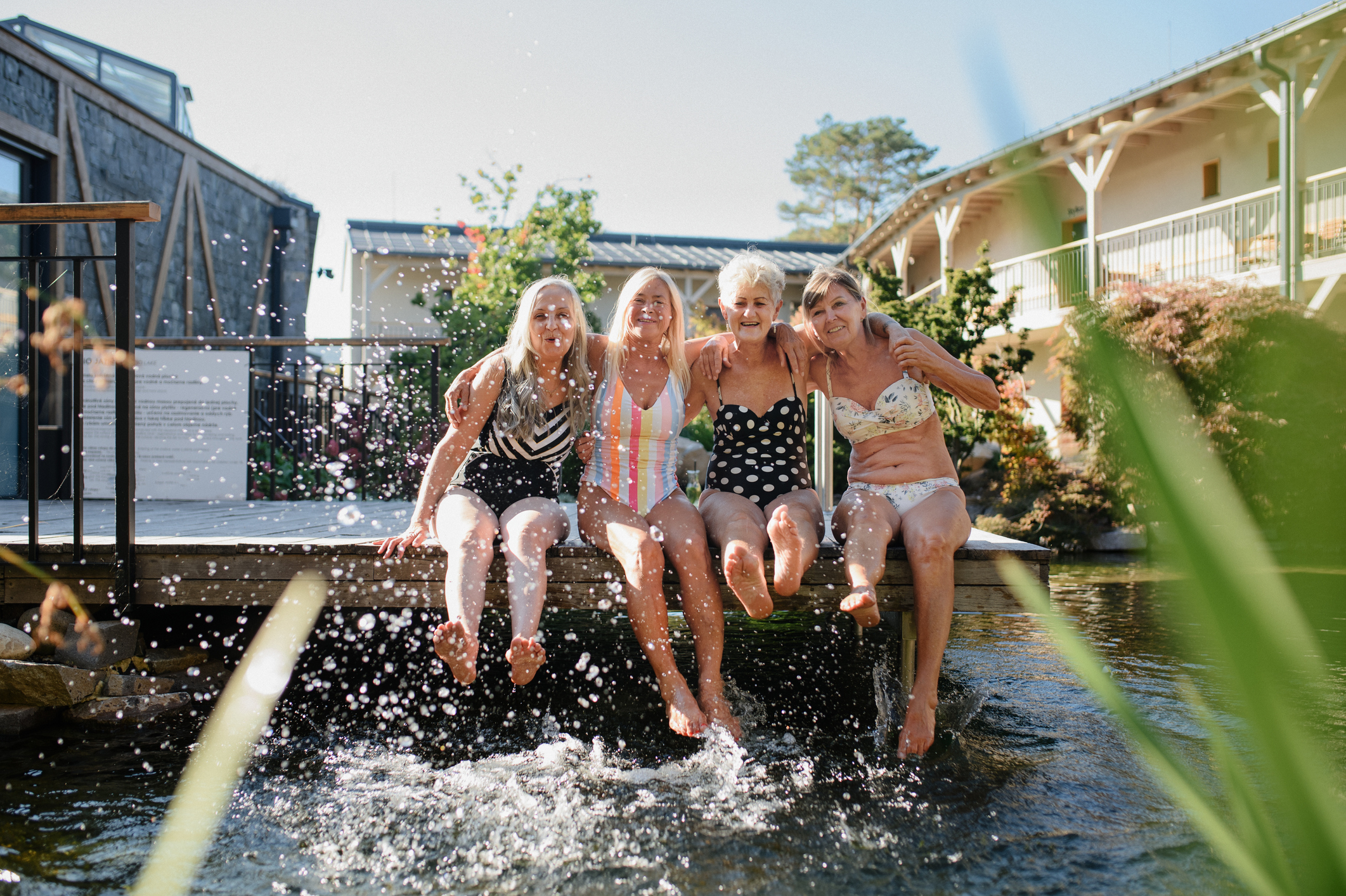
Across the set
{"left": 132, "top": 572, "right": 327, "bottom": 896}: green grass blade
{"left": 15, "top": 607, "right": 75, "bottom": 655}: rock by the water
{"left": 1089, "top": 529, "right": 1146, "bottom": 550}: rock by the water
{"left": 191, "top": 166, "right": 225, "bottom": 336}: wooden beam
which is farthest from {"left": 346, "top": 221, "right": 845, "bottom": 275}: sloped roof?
{"left": 15, "top": 607, "right": 75, "bottom": 655}: rock by the water

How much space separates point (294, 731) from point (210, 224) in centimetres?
931

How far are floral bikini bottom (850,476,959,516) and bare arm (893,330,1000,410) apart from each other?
1.00 feet

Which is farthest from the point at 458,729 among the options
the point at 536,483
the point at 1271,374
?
the point at 1271,374

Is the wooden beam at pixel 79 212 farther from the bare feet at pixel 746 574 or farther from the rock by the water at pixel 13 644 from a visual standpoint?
the bare feet at pixel 746 574

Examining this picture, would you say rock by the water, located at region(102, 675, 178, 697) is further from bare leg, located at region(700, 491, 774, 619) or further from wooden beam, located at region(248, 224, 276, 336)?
wooden beam, located at region(248, 224, 276, 336)

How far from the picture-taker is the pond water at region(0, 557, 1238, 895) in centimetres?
219

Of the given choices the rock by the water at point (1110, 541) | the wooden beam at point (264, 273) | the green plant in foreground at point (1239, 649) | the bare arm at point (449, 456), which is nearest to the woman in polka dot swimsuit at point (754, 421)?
the bare arm at point (449, 456)

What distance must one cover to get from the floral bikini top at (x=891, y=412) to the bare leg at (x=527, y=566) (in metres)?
1.12

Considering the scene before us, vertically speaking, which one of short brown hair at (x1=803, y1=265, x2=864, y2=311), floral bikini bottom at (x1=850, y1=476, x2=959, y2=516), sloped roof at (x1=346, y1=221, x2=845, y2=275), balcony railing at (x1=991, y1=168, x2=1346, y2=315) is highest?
sloped roof at (x1=346, y1=221, x2=845, y2=275)

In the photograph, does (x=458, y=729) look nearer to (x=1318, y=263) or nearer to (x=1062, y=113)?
(x=1062, y=113)

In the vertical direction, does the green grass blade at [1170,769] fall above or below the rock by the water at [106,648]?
above

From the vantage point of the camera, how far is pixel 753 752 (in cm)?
303

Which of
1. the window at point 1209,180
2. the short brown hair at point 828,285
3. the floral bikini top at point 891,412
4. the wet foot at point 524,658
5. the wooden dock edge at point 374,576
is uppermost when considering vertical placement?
the window at point 1209,180

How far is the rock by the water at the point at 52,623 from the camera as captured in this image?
11.3 ft
